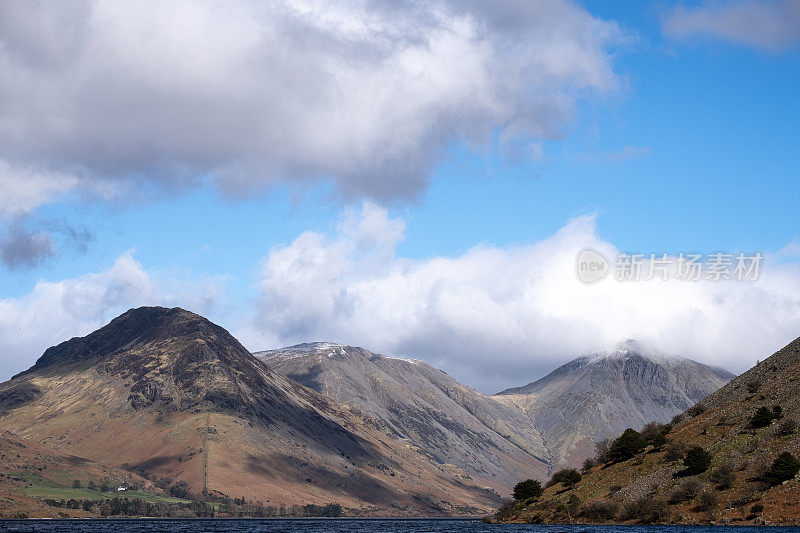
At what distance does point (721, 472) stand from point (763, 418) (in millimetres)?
14808

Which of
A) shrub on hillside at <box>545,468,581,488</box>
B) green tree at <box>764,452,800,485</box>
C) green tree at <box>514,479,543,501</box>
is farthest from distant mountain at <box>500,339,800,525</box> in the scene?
green tree at <box>514,479,543,501</box>

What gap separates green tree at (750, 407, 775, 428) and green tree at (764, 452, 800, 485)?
50.5 ft

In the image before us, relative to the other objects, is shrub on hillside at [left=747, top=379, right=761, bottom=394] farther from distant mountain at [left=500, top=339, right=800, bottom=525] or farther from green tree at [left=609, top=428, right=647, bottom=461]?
green tree at [left=609, top=428, right=647, bottom=461]

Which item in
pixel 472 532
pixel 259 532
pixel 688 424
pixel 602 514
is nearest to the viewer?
pixel 602 514

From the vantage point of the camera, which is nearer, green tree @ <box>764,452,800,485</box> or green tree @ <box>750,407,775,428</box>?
green tree @ <box>764,452,800,485</box>

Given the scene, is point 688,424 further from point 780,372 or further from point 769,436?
point 769,436

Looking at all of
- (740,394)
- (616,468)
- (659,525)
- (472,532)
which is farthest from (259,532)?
(740,394)

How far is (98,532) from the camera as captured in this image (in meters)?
184

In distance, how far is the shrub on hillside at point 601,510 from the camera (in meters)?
137

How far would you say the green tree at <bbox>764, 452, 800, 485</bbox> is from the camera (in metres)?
114

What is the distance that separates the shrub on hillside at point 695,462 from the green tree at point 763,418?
9.30 meters

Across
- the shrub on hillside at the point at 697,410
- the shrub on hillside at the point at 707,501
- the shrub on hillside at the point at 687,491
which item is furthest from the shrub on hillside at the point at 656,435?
the shrub on hillside at the point at 707,501

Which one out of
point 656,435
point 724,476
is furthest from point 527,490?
point 724,476

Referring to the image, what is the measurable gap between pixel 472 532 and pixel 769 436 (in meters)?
53.0
